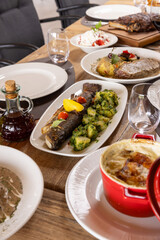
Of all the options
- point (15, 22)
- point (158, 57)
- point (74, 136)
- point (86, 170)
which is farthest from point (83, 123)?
point (15, 22)

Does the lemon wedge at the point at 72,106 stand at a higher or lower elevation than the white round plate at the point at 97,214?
higher

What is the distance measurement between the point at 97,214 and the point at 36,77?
1.00 metres

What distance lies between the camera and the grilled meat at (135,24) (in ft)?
6.62

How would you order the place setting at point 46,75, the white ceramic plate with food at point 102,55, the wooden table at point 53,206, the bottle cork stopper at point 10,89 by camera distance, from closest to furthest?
the wooden table at point 53,206
the bottle cork stopper at point 10,89
the place setting at point 46,75
the white ceramic plate with food at point 102,55

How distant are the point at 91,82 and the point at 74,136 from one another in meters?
0.49

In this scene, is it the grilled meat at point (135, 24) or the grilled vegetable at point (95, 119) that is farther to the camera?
the grilled meat at point (135, 24)

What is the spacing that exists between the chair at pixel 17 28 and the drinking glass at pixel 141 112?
1.23 meters

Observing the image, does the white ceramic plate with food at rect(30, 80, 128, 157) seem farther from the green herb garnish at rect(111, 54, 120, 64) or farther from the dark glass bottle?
the green herb garnish at rect(111, 54, 120, 64)

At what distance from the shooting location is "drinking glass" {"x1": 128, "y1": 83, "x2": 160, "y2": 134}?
1.09m

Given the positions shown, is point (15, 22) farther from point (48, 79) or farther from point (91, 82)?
point (91, 82)

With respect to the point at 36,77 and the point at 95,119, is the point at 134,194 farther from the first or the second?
the point at 36,77

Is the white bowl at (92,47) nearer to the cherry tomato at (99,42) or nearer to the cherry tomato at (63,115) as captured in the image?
the cherry tomato at (99,42)

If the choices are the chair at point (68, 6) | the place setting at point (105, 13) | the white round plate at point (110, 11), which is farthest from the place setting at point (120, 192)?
the chair at point (68, 6)

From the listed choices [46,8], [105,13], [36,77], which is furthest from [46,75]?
[46,8]
